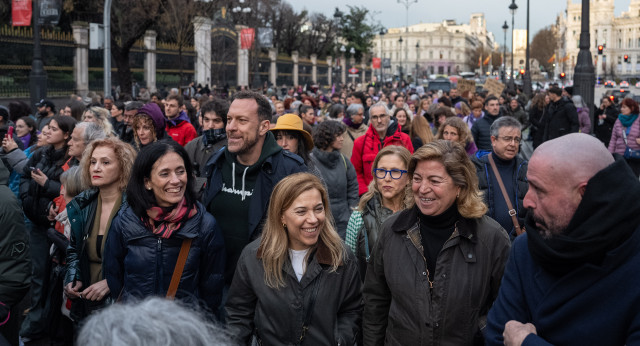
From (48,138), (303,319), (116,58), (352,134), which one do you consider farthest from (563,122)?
(116,58)

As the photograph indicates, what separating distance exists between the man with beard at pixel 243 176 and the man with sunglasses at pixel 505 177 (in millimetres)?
1774

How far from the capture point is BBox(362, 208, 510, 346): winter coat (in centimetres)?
330

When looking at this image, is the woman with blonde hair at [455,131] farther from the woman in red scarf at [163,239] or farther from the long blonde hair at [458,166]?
the woman in red scarf at [163,239]

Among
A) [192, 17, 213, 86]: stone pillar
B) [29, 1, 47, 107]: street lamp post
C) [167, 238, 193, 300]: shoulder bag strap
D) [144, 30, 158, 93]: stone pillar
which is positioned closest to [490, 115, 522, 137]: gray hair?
[167, 238, 193, 300]: shoulder bag strap

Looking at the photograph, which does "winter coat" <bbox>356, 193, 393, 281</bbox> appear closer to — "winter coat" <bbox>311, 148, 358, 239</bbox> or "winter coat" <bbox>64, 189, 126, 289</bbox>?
"winter coat" <bbox>64, 189, 126, 289</bbox>

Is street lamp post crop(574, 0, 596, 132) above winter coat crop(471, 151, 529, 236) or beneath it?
above

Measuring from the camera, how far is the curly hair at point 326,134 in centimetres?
692

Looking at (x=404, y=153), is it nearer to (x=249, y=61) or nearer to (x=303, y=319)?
(x=303, y=319)

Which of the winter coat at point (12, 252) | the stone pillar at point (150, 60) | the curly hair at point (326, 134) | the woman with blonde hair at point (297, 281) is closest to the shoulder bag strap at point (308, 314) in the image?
the woman with blonde hair at point (297, 281)

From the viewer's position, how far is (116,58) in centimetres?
2989

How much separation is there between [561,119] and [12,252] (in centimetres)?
1062

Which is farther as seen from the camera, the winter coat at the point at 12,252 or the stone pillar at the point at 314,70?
the stone pillar at the point at 314,70

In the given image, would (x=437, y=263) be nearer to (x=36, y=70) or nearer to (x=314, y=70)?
(x=36, y=70)

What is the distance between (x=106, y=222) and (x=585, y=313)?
3245 mm
